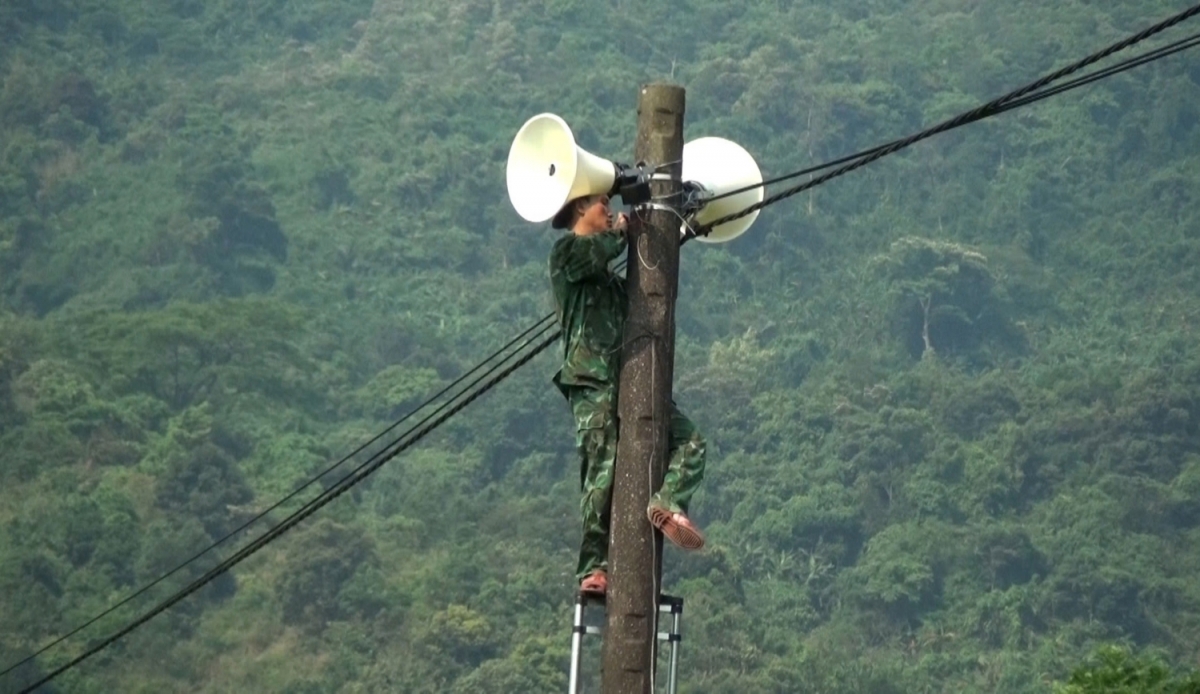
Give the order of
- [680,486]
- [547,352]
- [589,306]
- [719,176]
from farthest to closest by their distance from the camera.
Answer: [547,352] → [719,176] → [589,306] → [680,486]

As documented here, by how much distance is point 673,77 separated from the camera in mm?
100250

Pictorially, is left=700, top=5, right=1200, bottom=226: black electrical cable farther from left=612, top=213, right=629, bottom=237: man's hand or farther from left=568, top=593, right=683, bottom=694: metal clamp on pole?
left=568, top=593, right=683, bottom=694: metal clamp on pole

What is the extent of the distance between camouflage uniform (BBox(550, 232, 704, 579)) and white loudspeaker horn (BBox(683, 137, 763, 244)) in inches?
19.7

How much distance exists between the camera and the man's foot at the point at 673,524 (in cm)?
881

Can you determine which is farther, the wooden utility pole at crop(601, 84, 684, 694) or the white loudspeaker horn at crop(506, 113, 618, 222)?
the white loudspeaker horn at crop(506, 113, 618, 222)

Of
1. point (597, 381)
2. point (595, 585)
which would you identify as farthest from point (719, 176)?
point (595, 585)

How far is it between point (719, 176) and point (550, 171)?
701 millimetres

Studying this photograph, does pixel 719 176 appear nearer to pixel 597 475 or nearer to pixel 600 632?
pixel 597 475

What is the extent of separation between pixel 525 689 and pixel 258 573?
11412 mm

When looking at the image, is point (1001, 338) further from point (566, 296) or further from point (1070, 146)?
point (566, 296)

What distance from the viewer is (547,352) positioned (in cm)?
7144

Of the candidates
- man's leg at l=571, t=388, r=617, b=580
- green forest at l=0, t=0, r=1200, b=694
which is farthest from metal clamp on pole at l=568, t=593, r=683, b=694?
green forest at l=0, t=0, r=1200, b=694

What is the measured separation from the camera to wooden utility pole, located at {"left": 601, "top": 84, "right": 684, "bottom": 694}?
877 centimetres

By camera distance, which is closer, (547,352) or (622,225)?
(622,225)
